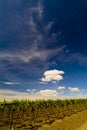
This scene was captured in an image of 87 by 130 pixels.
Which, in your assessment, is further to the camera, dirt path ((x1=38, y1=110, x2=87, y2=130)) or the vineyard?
the vineyard

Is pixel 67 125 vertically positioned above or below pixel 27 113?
below

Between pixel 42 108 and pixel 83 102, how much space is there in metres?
30.2

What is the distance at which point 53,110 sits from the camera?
145 feet

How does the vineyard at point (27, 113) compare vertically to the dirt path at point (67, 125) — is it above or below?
above

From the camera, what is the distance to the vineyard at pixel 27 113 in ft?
87.7

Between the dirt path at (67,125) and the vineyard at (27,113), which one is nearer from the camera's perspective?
the dirt path at (67,125)

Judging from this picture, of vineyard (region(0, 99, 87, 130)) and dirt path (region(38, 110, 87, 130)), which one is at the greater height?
vineyard (region(0, 99, 87, 130))

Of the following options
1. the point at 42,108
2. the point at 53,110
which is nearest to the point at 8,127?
the point at 42,108

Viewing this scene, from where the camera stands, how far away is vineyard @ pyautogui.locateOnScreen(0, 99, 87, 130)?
87.7 ft

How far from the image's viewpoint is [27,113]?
35125 mm

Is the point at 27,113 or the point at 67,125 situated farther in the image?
the point at 27,113

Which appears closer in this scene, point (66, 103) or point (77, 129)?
point (77, 129)

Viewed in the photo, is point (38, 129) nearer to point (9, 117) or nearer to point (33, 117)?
point (9, 117)

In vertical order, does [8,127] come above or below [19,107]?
below
